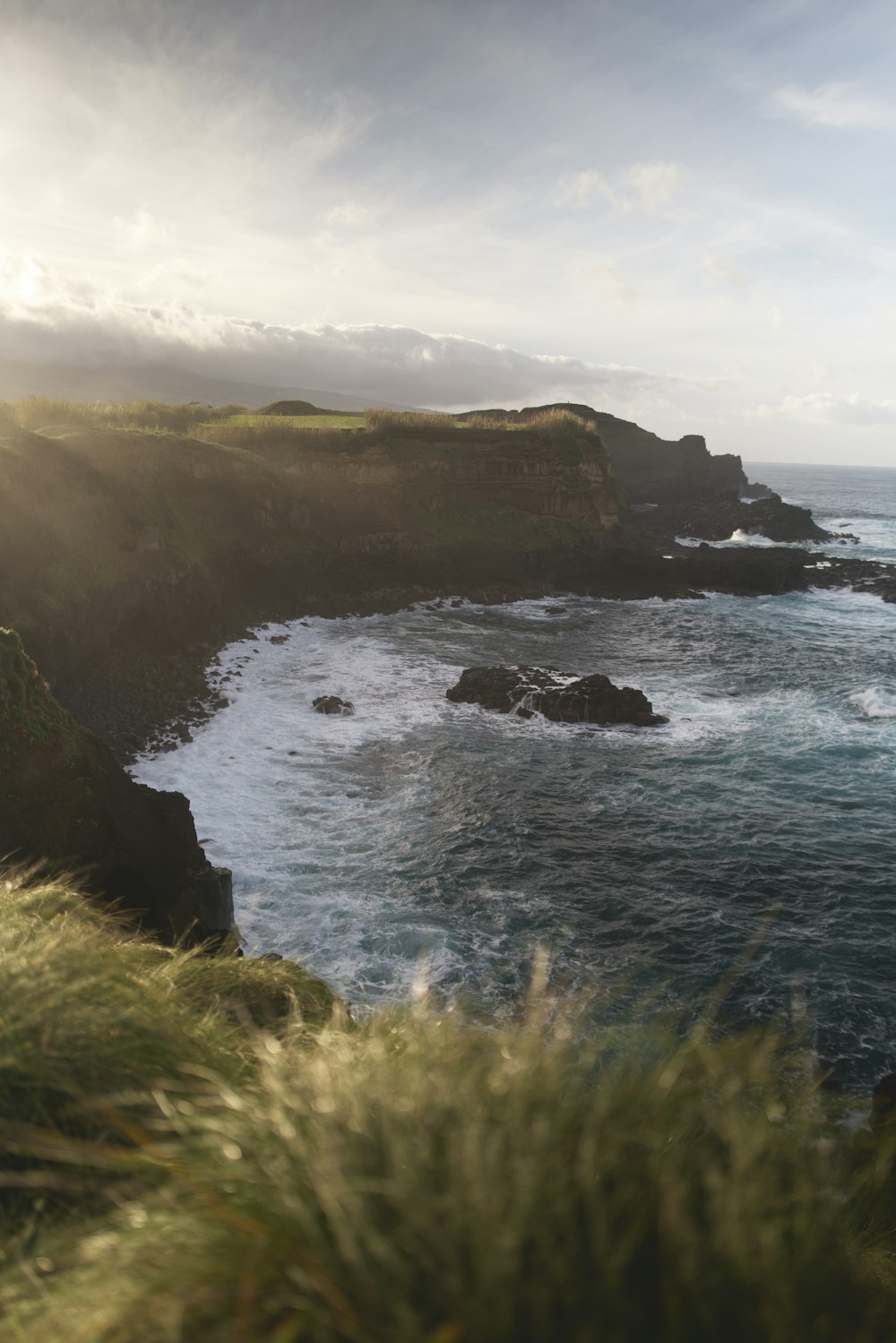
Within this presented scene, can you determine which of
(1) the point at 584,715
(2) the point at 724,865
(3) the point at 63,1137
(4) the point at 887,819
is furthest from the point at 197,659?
(3) the point at 63,1137

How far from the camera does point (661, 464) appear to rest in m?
119

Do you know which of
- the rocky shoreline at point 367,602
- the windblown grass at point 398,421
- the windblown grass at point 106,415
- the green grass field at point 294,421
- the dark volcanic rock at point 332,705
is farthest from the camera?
the windblown grass at point 398,421

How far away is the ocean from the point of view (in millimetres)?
12289

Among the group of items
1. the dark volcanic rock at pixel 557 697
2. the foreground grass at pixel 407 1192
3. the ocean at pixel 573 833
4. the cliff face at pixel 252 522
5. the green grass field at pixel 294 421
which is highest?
the green grass field at pixel 294 421

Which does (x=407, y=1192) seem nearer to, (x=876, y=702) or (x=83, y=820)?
(x=83, y=820)

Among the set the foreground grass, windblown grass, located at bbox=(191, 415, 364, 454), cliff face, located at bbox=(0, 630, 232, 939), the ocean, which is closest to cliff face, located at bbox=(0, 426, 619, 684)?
windblown grass, located at bbox=(191, 415, 364, 454)

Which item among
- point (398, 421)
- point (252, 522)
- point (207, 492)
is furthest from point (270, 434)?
point (207, 492)

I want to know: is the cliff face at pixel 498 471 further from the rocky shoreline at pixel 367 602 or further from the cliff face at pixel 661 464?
the cliff face at pixel 661 464

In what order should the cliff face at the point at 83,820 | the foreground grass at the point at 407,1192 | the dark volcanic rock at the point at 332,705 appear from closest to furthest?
the foreground grass at the point at 407,1192 < the cliff face at the point at 83,820 < the dark volcanic rock at the point at 332,705

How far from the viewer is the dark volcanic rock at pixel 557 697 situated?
24109 mm

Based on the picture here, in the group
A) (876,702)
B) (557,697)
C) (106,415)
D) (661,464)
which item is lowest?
(557,697)

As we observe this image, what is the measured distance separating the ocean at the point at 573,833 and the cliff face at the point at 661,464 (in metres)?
82.4

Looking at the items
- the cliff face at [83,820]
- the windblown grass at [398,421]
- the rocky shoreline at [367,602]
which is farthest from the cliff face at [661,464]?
the cliff face at [83,820]

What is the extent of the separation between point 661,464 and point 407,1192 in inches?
4993
